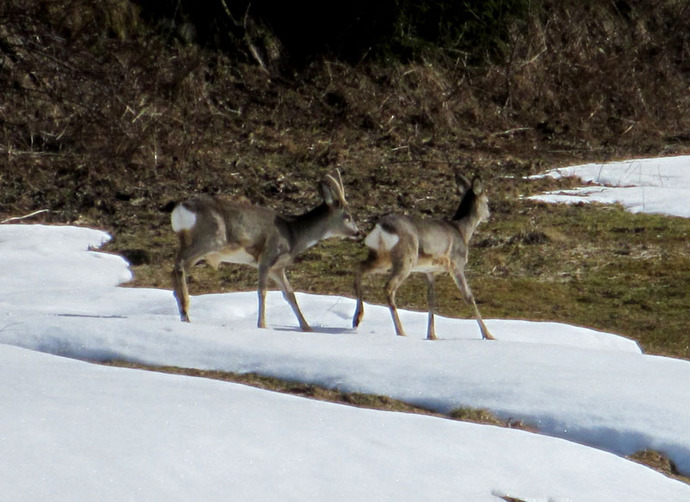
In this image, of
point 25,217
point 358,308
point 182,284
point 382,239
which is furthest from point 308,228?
point 25,217

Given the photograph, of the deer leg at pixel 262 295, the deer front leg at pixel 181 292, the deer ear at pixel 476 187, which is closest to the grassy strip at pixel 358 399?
the deer front leg at pixel 181 292

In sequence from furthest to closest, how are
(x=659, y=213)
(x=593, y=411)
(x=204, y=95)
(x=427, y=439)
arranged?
(x=204, y=95), (x=659, y=213), (x=593, y=411), (x=427, y=439)

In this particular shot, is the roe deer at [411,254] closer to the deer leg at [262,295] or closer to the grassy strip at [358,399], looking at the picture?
the deer leg at [262,295]

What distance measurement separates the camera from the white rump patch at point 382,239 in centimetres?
933

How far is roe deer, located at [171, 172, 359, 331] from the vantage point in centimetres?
896

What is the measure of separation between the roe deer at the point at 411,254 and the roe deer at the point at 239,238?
56 centimetres

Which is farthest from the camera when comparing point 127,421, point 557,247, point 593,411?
point 557,247

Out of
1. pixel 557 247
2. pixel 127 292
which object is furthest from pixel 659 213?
pixel 127 292

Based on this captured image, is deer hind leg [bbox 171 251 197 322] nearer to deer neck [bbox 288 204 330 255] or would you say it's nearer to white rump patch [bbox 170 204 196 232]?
white rump patch [bbox 170 204 196 232]

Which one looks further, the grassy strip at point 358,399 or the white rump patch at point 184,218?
the white rump patch at point 184,218

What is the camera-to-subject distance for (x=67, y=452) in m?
4.73

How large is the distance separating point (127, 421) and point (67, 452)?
0.51 metres

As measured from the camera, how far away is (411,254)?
9.42m

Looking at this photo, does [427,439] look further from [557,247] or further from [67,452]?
[557,247]
